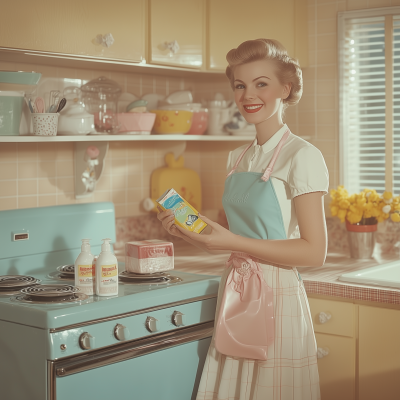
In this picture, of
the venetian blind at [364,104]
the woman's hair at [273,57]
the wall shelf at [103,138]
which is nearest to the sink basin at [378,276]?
the venetian blind at [364,104]

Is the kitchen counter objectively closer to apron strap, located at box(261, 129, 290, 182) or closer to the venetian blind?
the venetian blind

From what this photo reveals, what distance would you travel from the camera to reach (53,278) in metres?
2.21

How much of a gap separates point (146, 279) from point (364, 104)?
139 cm

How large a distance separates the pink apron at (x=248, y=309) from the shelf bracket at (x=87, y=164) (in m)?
0.99

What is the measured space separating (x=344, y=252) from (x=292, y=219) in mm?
1116

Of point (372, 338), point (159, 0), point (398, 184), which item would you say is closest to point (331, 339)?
point (372, 338)

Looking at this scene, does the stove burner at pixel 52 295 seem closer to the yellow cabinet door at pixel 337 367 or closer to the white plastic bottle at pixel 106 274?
the white plastic bottle at pixel 106 274

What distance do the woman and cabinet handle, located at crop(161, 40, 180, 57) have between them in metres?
0.68

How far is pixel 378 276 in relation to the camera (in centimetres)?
244

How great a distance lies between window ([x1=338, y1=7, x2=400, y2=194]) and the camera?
2.80m

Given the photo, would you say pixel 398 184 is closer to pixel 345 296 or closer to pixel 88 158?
pixel 345 296

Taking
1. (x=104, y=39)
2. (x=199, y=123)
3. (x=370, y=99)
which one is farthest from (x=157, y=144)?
(x=370, y=99)

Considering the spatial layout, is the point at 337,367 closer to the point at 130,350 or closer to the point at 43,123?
the point at 130,350

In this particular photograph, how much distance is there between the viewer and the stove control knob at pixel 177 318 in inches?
80.0
